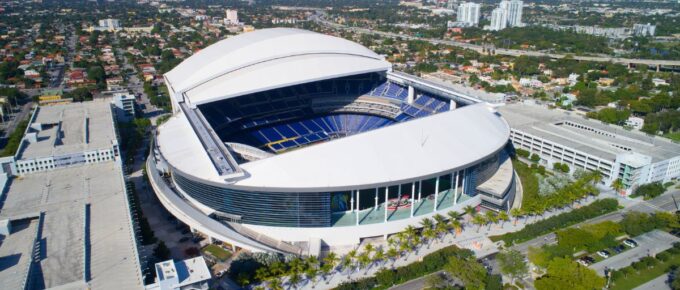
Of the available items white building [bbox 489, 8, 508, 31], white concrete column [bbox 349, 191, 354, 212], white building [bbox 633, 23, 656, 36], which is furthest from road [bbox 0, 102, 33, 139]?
white building [bbox 633, 23, 656, 36]

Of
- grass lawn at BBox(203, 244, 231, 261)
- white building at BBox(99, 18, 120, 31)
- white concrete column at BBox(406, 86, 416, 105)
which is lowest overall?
grass lawn at BBox(203, 244, 231, 261)

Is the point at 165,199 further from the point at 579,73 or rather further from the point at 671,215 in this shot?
the point at 579,73

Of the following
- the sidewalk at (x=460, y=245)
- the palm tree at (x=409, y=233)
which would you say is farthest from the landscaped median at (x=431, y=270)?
the palm tree at (x=409, y=233)

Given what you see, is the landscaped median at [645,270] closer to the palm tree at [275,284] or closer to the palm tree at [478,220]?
the palm tree at [478,220]

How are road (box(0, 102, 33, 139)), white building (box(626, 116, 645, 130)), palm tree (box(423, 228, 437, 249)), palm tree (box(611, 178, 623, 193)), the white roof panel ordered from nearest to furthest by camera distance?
palm tree (box(423, 228, 437, 249)) < palm tree (box(611, 178, 623, 193)) < the white roof panel < road (box(0, 102, 33, 139)) < white building (box(626, 116, 645, 130))

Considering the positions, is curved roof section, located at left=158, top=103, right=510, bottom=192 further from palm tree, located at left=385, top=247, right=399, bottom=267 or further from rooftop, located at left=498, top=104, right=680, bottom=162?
rooftop, located at left=498, top=104, right=680, bottom=162

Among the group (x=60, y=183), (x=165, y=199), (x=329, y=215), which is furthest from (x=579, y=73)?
(x=60, y=183)
